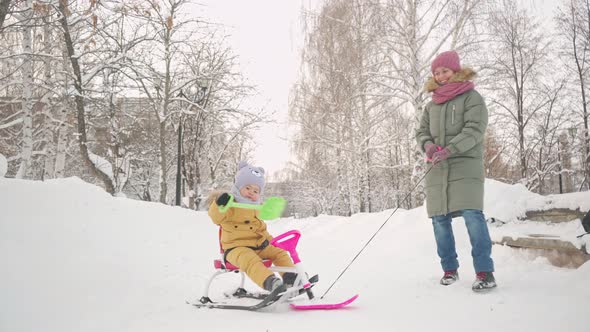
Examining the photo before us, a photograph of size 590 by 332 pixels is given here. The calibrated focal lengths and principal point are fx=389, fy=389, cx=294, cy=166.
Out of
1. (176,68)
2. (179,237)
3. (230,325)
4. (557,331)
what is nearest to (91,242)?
(179,237)

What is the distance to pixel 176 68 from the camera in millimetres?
17469

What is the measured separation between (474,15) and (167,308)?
37.1 feet

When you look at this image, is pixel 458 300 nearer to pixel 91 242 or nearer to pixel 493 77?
pixel 91 242

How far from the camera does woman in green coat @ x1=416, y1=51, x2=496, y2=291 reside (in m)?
3.12

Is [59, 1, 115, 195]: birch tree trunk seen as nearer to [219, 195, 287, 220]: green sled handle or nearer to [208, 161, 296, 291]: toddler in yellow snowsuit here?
[208, 161, 296, 291]: toddler in yellow snowsuit

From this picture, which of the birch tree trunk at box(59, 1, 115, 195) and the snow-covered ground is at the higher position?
the birch tree trunk at box(59, 1, 115, 195)

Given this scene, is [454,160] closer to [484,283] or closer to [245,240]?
[484,283]

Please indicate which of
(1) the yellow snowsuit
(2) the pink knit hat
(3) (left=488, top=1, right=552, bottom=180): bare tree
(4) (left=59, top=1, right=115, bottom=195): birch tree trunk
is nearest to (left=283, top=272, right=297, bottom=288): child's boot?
(1) the yellow snowsuit

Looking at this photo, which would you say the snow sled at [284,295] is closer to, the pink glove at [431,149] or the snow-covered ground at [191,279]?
the snow-covered ground at [191,279]

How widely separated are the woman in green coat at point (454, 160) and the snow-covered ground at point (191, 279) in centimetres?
33

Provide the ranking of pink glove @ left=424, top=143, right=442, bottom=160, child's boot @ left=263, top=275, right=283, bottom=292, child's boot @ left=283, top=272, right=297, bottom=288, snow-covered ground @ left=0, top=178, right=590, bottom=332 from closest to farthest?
1. snow-covered ground @ left=0, top=178, right=590, bottom=332
2. child's boot @ left=263, top=275, right=283, bottom=292
3. child's boot @ left=283, top=272, right=297, bottom=288
4. pink glove @ left=424, top=143, right=442, bottom=160

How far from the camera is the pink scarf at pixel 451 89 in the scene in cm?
335

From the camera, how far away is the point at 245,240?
304 cm

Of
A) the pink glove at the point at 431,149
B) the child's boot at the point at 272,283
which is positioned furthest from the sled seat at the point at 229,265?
the pink glove at the point at 431,149
